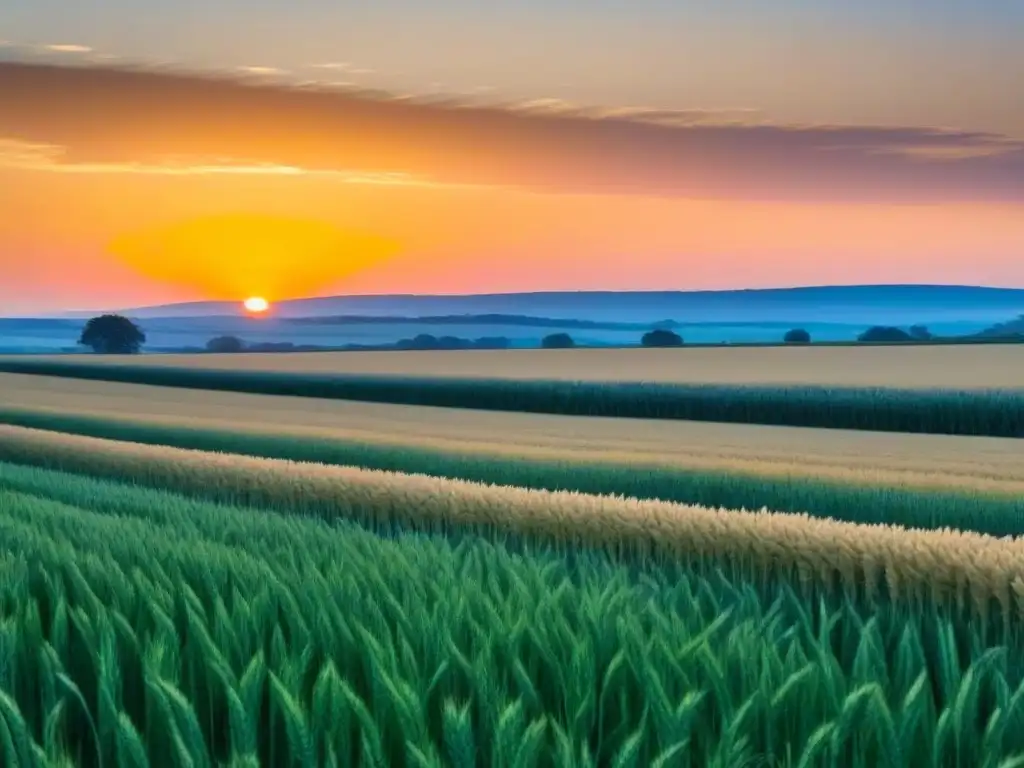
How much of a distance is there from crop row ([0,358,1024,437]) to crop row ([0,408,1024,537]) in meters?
10.4

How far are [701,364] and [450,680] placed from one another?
103ft

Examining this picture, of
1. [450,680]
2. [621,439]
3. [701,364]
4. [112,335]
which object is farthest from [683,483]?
[112,335]

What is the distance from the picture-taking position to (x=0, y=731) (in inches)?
123

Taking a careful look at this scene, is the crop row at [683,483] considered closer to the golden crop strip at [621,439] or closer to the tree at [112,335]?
the golden crop strip at [621,439]

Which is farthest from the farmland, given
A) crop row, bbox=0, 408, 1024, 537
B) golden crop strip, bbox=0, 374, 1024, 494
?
golden crop strip, bbox=0, 374, 1024, 494

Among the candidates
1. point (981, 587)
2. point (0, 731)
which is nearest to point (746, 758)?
point (0, 731)

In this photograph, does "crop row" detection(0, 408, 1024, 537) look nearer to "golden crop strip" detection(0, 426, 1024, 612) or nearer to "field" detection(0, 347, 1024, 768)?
"field" detection(0, 347, 1024, 768)

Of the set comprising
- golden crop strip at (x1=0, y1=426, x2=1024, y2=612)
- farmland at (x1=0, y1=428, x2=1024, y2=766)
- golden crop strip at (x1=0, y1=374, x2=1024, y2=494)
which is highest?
farmland at (x1=0, y1=428, x2=1024, y2=766)

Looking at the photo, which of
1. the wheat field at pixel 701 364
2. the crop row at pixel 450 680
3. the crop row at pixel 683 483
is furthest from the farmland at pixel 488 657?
the wheat field at pixel 701 364

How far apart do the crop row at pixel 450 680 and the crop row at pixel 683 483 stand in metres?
4.32

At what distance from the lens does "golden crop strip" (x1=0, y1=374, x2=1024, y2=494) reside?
12.8 m

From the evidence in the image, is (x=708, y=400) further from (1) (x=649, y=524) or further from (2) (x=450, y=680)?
(2) (x=450, y=680)

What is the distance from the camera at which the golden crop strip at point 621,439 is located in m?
12.8

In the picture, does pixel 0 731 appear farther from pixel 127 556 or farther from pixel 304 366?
pixel 304 366
